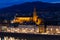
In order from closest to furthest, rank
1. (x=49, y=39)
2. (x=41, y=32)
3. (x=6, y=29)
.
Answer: (x=49, y=39) → (x=41, y=32) → (x=6, y=29)

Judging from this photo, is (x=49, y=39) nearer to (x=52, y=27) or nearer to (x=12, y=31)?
(x=52, y=27)

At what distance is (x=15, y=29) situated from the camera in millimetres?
10234

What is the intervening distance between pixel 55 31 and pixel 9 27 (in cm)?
249

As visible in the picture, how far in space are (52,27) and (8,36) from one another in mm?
2244

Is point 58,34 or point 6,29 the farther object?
point 6,29

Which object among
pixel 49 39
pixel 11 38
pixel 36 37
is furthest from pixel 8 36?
pixel 49 39

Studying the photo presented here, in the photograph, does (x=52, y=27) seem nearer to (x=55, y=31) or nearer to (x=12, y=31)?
(x=55, y=31)

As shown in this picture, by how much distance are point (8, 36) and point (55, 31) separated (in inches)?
92.8

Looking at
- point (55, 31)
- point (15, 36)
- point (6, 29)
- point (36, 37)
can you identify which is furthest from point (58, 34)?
point (6, 29)

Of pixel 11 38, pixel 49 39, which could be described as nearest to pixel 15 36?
pixel 11 38

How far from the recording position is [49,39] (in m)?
9.09

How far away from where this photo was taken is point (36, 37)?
9531mm

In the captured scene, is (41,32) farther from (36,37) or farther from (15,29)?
(15,29)

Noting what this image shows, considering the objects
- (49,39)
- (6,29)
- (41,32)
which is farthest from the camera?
(6,29)
